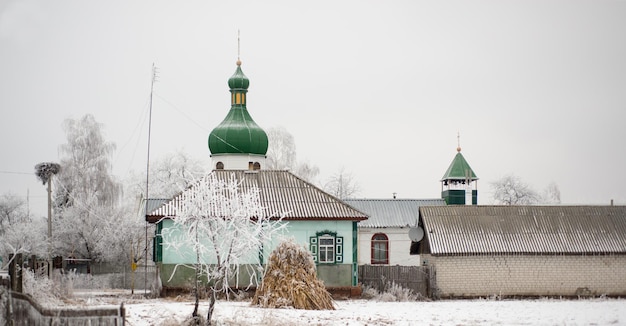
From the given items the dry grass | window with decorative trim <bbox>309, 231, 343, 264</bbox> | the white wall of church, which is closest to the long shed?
window with decorative trim <bbox>309, 231, 343, 264</bbox>

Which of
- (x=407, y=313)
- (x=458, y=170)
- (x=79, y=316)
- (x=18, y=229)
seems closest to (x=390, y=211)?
(x=458, y=170)

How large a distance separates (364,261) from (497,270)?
2047 centimetres

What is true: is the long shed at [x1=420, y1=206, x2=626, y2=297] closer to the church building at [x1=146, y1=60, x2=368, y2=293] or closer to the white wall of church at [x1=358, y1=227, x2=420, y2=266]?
the church building at [x1=146, y1=60, x2=368, y2=293]

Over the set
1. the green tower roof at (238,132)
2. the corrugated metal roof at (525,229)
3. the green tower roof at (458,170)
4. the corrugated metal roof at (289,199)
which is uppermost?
the green tower roof at (238,132)

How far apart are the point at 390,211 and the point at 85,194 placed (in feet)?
62.7

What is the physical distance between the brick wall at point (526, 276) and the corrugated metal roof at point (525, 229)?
393 mm

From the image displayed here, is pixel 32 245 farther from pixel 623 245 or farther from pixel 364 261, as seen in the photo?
pixel 623 245

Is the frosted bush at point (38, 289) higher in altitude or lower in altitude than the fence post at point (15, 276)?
lower

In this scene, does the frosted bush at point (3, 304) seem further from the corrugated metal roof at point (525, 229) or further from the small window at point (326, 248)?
the corrugated metal roof at point (525, 229)

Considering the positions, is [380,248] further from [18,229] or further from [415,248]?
[18,229]

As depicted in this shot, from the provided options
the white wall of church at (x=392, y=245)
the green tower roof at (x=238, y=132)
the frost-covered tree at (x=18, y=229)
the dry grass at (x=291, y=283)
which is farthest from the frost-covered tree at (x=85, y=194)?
the dry grass at (x=291, y=283)

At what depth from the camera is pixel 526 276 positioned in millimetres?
35250

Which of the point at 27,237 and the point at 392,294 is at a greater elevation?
the point at 27,237

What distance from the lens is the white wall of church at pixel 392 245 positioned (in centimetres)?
5500
